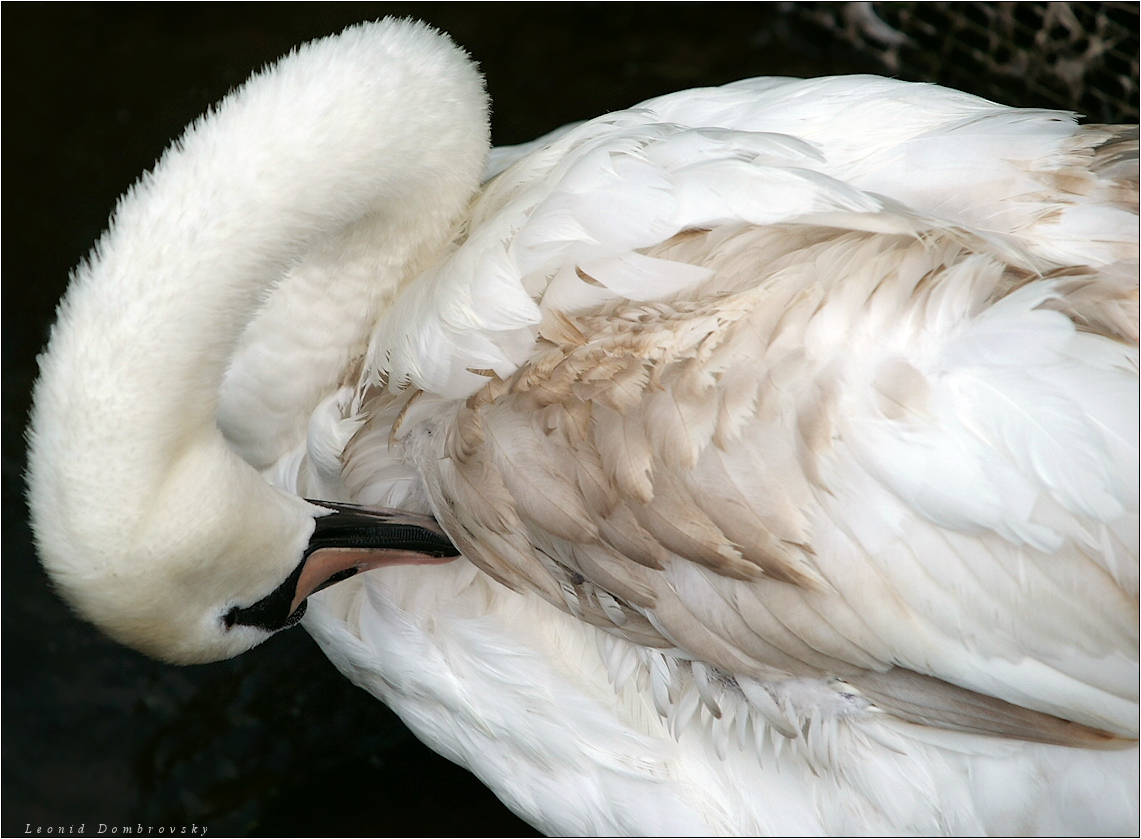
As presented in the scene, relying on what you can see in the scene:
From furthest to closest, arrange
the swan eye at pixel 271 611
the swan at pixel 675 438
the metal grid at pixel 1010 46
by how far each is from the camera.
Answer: the metal grid at pixel 1010 46, the swan eye at pixel 271 611, the swan at pixel 675 438

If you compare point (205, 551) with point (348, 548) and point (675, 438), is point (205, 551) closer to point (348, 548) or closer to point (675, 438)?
point (348, 548)

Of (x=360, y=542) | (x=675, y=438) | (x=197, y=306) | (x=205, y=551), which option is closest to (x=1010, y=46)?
(x=675, y=438)

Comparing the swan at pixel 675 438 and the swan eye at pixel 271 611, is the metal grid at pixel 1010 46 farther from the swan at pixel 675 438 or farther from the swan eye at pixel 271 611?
the swan eye at pixel 271 611

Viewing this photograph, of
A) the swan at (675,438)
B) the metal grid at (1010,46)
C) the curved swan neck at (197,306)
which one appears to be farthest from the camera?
the metal grid at (1010,46)

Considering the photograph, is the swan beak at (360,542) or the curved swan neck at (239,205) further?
the swan beak at (360,542)

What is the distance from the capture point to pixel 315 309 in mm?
1962

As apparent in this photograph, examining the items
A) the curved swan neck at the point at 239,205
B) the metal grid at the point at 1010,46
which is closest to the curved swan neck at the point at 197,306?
the curved swan neck at the point at 239,205

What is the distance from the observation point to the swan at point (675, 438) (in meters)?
1.36

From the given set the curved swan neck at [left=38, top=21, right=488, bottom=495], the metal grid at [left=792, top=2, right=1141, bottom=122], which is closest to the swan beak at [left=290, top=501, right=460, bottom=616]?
the curved swan neck at [left=38, top=21, right=488, bottom=495]

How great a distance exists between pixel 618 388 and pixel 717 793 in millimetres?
747

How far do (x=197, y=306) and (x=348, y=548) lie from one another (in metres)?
0.49

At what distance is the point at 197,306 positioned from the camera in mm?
1520

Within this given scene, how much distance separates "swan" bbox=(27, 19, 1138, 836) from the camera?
1363 mm

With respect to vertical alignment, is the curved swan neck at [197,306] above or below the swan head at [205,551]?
above
